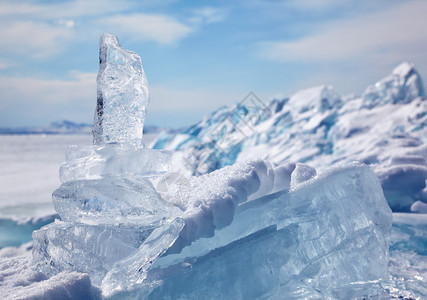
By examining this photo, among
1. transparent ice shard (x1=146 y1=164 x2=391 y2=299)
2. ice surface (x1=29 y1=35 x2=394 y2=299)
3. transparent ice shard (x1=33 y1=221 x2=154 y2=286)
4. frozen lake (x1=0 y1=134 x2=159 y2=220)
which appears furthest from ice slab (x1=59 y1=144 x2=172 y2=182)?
frozen lake (x1=0 y1=134 x2=159 y2=220)

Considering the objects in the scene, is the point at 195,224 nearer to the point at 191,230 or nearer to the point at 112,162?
the point at 191,230

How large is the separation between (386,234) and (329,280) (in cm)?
48

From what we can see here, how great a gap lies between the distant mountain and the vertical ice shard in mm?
4492

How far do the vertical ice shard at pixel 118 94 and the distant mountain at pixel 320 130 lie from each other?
4.49 m

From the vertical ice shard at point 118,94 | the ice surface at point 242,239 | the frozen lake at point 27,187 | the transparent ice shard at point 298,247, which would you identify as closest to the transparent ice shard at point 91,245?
the ice surface at point 242,239

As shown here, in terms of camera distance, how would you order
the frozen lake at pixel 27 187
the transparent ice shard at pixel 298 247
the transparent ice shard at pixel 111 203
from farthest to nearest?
the frozen lake at pixel 27 187, the transparent ice shard at pixel 298 247, the transparent ice shard at pixel 111 203

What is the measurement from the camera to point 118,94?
1888 mm

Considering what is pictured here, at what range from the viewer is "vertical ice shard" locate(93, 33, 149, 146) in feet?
6.18

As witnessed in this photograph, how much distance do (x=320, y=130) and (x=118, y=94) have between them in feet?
28.3

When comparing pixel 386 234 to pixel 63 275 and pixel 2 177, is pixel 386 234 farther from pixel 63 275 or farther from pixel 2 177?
pixel 2 177

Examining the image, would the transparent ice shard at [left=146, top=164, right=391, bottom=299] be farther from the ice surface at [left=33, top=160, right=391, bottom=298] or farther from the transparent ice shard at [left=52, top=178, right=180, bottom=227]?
the transparent ice shard at [left=52, top=178, right=180, bottom=227]

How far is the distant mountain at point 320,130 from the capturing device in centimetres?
744

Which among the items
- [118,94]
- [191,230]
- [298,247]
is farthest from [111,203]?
[298,247]

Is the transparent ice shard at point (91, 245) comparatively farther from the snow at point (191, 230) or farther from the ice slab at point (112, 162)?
the ice slab at point (112, 162)
